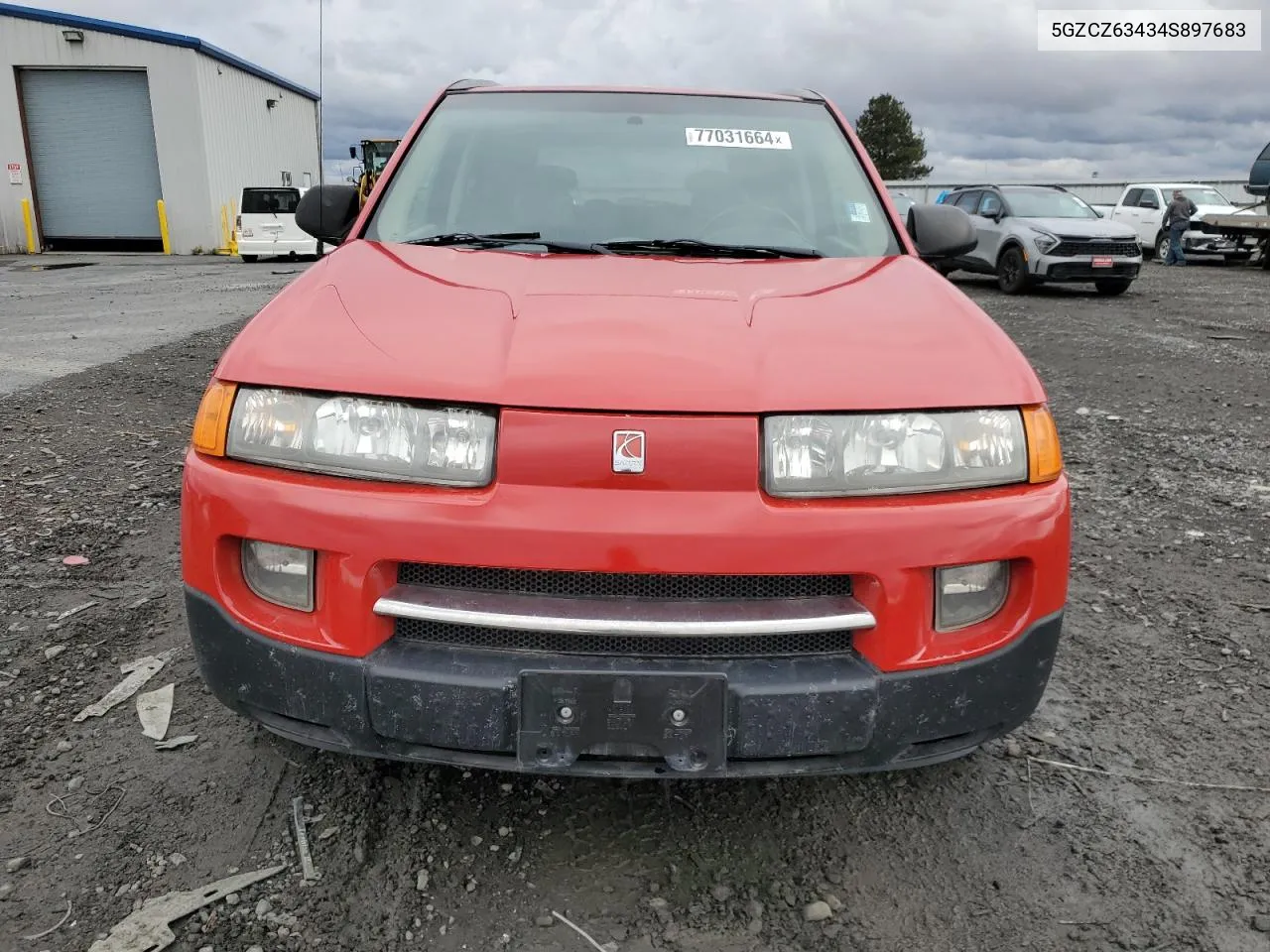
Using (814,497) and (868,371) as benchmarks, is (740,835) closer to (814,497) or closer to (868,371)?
(814,497)

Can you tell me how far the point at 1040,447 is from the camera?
70.1 inches

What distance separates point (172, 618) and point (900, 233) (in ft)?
8.44

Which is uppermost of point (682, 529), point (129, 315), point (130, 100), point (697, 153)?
point (130, 100)

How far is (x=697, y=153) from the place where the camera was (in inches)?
113

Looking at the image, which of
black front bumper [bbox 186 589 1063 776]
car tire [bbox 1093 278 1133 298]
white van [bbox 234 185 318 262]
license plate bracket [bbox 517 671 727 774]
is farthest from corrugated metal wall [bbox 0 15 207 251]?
license plate bracket [bbox 517 671 727 774]

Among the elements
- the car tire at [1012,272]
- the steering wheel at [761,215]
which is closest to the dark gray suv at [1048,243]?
the car tire at [1012,272]

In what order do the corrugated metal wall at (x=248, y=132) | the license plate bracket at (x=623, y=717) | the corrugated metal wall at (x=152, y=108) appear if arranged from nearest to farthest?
1. the license plate bracket at (x=623, y=717)
2. the corrugated metal wall at (x=152, y=108)
3. the corrugated metal wall at (x=248, y=132)

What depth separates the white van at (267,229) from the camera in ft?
65.5

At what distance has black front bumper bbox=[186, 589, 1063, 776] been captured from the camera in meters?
1.59

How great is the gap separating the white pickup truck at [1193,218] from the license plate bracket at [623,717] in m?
18.6

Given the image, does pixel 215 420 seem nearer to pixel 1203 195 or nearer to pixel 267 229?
pixel 267 229

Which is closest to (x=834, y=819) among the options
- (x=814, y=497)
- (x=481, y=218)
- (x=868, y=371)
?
(x=814, y=497)

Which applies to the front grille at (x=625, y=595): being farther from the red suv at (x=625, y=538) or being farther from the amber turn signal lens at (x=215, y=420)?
the amber turn signal lens at (x=215, y=420)

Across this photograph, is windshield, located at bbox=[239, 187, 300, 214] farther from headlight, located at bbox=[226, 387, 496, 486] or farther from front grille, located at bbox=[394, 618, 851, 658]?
front grille, located at bbox=[394, 618, 851, 658]
